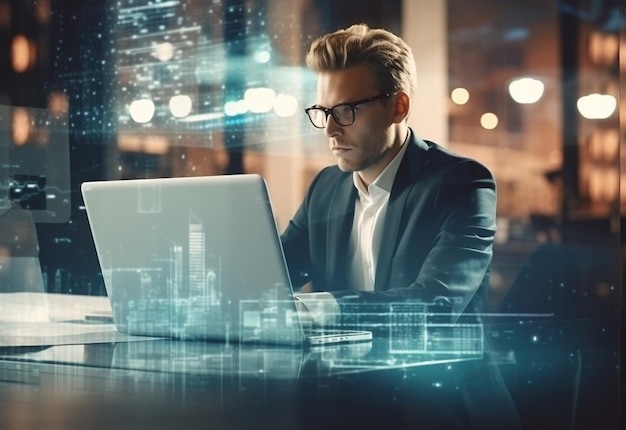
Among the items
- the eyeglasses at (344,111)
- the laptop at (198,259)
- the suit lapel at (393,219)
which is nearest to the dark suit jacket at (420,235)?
the suit lapel at (393,219)

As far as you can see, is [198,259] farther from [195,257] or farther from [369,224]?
[369,224]

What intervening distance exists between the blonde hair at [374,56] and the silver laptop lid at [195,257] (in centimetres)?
77

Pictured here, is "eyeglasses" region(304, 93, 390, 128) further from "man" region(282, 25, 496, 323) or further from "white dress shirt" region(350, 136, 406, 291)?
"white dress shirt" region(350, 136, 406, 291)

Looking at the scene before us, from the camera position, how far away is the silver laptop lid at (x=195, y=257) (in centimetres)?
118

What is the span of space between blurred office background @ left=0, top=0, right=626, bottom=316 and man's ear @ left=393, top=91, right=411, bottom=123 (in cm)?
4

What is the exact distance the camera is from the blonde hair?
1932 mm

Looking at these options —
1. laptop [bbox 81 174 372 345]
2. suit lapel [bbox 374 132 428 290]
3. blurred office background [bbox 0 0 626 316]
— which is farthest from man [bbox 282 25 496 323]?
laptop [bbox 81 174 372 345]

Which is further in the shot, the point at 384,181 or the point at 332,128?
the point at 332,128

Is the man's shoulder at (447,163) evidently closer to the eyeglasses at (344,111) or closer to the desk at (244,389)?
the eyeglasses at (344,111)

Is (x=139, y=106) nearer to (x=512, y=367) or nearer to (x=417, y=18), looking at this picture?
(x=417, y=18)

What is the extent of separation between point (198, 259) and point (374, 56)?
88 centimetres

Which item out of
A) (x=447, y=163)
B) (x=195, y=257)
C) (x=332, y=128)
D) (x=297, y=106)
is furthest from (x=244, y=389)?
(x=297, y=106)

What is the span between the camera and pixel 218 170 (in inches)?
100

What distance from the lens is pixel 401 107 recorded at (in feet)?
6.45
